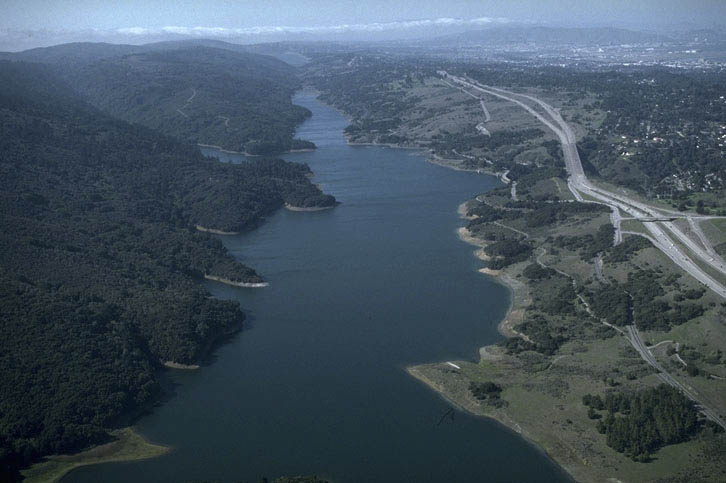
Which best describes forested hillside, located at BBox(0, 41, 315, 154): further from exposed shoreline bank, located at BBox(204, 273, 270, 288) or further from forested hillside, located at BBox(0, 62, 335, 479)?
exposed shoreline bank, located at BBox(204, 273, 270, 288)

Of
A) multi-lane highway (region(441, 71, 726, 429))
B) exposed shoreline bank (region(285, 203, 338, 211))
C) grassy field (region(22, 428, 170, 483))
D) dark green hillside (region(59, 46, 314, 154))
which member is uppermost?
dark green hillside (region(59, 46, 314, 154))

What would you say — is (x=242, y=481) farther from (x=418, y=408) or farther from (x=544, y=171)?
(x=544, y=171)

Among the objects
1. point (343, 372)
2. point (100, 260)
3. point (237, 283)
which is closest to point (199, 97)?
point (100, 260)

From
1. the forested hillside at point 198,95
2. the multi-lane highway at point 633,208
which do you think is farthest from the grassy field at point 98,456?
the forested hillside at point 198,95

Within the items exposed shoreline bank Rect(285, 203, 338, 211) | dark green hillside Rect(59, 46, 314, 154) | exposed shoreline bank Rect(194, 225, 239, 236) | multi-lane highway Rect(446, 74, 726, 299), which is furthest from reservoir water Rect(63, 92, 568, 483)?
dark green hillside Rect(59, 46, 314, 154)

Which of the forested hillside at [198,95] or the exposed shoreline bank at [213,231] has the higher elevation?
the forested hillside at [198,95]

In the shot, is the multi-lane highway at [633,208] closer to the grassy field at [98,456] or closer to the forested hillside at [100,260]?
the forested hillside at [100,260]

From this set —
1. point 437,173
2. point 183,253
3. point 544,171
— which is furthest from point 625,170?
point 183,253

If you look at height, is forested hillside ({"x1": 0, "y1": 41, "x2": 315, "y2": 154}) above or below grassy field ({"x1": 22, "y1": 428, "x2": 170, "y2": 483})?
above
